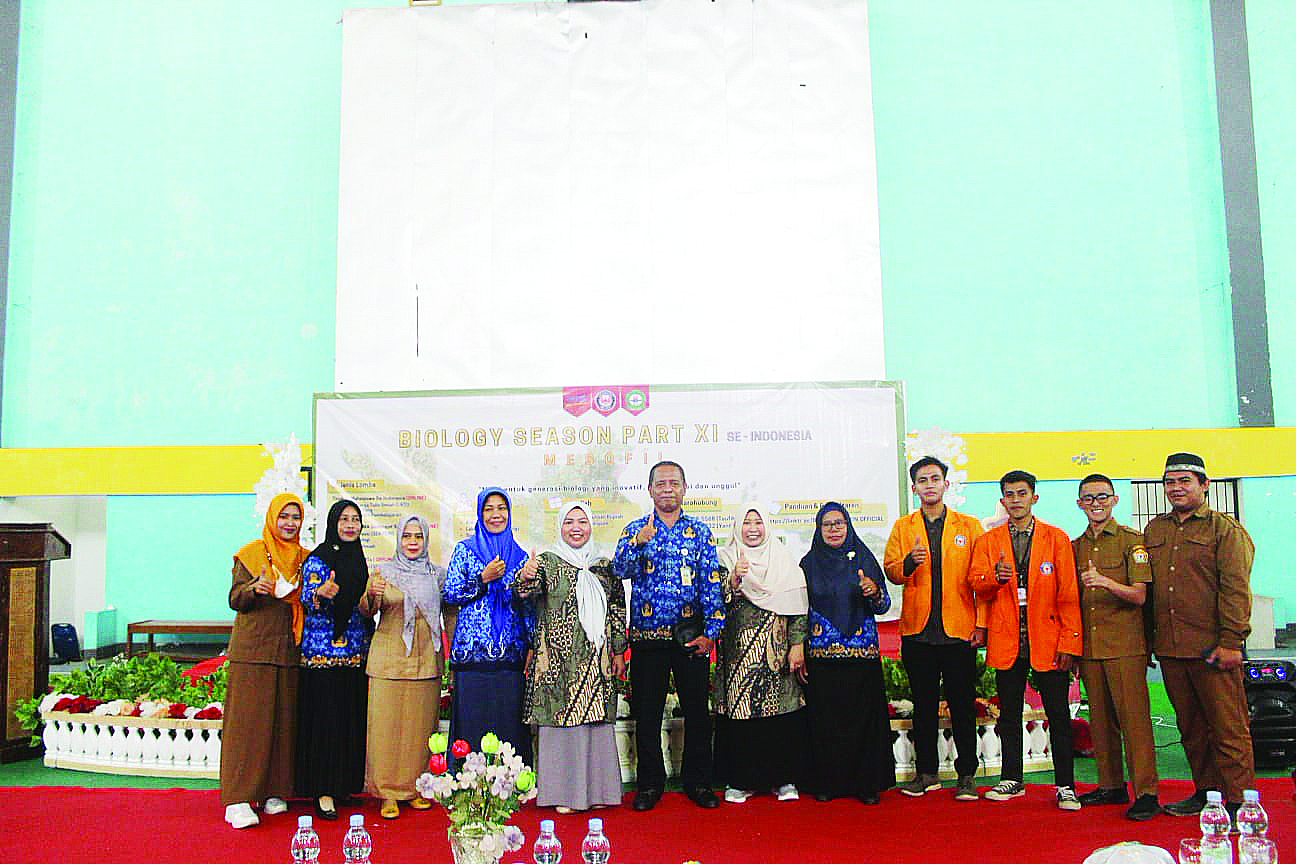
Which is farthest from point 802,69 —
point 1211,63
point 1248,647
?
point 1248,647

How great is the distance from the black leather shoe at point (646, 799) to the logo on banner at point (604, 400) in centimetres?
224

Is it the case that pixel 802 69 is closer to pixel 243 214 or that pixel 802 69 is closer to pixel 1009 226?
pixel 1009 226

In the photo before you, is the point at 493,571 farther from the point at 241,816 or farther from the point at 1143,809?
the point at 1143,809

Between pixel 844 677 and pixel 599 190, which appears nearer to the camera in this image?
pixel 844 677

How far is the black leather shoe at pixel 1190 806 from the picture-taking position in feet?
12.3

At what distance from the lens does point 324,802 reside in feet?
12.8

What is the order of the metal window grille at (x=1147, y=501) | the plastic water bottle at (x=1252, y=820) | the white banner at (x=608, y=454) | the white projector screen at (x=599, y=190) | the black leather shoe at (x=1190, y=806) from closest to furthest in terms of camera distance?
the plastic water bottle at (x=1252, y=820)
the black leather shoe at (x=1190, y=806)
the white banner at (x=608, y=454)
the white projector screen at (x=599, y=190)
the metal window grille at (x=1147, y=501)

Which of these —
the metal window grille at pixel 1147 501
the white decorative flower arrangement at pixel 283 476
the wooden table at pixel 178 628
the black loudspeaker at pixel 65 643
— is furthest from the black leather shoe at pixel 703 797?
the black loudspeaker at pixel 65 643

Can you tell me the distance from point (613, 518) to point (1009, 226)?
10.5 feet

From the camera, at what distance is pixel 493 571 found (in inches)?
155

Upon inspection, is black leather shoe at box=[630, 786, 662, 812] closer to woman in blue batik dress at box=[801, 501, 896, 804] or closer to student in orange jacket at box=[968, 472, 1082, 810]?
woman in blue batik dress at box=[801, 501, 896, 804]

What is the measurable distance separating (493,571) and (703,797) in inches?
46.8

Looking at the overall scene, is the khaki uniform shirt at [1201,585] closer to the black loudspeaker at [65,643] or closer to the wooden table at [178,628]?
the wooden table at [178,628]

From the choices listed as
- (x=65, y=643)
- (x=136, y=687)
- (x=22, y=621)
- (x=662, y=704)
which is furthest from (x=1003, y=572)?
(x=65, y=643)
